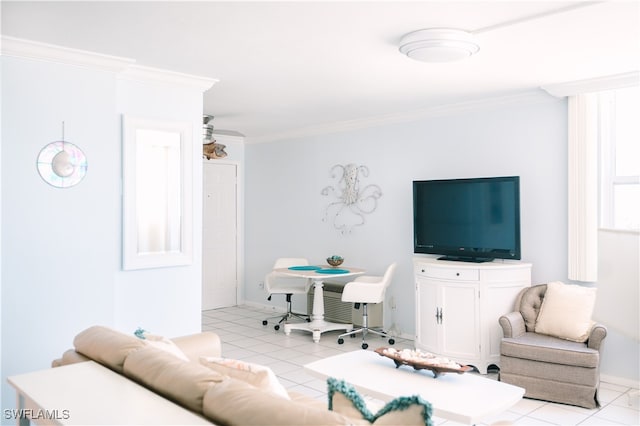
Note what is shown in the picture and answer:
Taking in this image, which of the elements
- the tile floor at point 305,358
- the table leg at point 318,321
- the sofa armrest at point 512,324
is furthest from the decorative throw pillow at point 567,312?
the table leg at point 318,321

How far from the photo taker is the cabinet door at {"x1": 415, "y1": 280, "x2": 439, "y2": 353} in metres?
5.09

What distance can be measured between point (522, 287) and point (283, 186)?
12.6ft

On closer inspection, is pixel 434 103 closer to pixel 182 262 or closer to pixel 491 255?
pixel 491 255

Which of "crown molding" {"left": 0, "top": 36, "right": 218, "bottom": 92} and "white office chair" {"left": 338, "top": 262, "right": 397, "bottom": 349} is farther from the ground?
"crown molding" {"left": 0, "top": 36, "right": 218, "bottom": 92}

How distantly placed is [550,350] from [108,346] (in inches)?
127

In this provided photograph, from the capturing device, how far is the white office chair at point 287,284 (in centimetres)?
672

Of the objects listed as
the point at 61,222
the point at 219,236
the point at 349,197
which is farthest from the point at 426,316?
the point at 219,236

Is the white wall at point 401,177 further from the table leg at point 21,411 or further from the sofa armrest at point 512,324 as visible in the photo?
the table leg at point 21,411

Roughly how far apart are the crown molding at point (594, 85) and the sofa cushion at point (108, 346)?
4049 millimetres

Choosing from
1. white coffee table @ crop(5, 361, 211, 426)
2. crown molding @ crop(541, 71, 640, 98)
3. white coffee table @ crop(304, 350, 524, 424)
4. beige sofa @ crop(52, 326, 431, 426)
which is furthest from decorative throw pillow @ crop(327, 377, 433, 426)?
A: crown molding @ crop(541, 71, 640, 98)

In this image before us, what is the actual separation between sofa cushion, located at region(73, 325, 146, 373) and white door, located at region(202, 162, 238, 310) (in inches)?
202

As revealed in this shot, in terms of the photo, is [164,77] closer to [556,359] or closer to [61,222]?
[61,222]

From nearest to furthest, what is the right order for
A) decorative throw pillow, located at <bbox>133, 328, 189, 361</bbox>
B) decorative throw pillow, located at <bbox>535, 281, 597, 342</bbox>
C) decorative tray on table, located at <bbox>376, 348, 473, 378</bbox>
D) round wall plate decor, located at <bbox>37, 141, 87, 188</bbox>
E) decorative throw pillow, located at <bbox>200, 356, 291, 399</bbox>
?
1. decorative throw pillow, located at <bbox>200, 356, 291, 399</bbox>
2. decorative throw pillow, located at <bbox>133, 328, 189, 361</bbox>
3. decorative tray on table, located at <bbox>376, 348, 473, 378</bbox>
4. round wall plate decor, located at <bbox>37, 141, 87, 188</bbox>
5. decorative throw pillow, located at <bbox>535, 281, 597, 342</bbox>

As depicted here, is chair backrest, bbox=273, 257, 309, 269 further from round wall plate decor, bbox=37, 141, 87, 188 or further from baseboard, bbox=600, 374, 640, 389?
baseboard, bbox=600, 374, 640, 389
